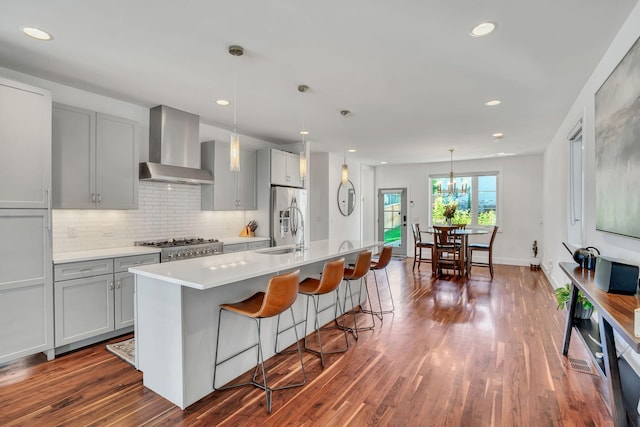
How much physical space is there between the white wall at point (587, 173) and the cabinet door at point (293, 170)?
395 cm

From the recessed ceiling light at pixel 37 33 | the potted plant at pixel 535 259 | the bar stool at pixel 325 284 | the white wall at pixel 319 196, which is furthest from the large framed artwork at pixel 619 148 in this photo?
the potted plant at pixel 535 259

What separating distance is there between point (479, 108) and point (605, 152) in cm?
170

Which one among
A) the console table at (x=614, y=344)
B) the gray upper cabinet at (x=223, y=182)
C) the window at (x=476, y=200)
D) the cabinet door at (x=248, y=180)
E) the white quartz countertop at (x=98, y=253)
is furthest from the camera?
the window at (x=476, y=200)

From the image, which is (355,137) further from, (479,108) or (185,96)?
(185,96)

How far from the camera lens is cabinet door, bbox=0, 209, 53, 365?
8.54 ft

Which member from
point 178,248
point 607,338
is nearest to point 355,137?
point 178,248

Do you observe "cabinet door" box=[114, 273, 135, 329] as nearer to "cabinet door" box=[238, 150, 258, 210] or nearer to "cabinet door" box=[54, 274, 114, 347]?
"cabinet door" box=[54, 274, 114, 347]

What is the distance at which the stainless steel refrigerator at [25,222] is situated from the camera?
2.61 metres

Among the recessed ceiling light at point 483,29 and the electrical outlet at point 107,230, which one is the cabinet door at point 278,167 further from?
the recessed ceiling light at point 483,29

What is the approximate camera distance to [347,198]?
8.00 metres

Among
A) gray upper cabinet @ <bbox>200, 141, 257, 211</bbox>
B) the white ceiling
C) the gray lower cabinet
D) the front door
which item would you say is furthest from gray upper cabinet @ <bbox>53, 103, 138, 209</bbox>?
the front door

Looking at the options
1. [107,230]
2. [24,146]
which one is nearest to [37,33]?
[24,146]

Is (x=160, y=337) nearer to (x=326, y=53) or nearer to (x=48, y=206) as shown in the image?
(x=48, y=206)

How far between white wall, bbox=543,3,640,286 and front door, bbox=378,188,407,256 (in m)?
3.56
